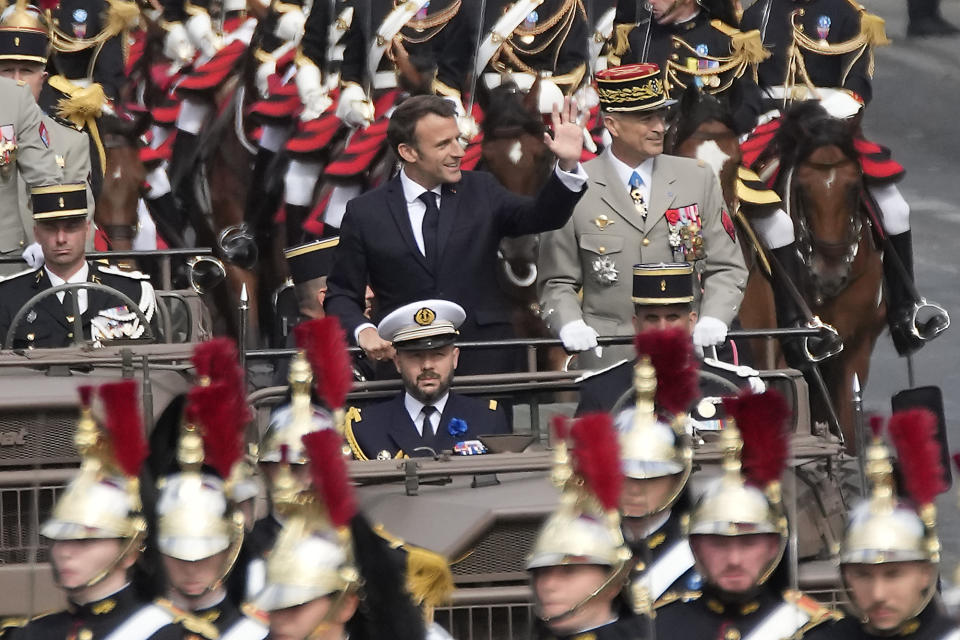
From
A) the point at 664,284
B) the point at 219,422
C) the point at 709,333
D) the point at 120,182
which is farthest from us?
the point at 120,182

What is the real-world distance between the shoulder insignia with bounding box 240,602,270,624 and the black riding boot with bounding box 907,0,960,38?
19.8 m

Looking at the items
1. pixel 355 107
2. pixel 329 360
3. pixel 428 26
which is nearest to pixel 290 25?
pixel 355 107

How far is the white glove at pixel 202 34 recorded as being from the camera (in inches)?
723

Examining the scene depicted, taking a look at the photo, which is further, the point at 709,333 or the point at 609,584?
the point at 709,333

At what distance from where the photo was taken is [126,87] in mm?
18078

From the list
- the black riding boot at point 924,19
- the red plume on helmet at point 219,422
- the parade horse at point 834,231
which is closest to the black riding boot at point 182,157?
the parade horse at point 834,231

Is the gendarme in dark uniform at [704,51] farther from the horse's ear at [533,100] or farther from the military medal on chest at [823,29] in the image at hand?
the horse's ear at [533,100]

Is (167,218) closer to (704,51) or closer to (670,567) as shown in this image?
(704,51)

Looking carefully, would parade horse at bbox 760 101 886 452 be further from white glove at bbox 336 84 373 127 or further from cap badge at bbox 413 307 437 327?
cap badge at bbox 413 307 437 327

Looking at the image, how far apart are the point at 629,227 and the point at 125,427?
12.3 feet

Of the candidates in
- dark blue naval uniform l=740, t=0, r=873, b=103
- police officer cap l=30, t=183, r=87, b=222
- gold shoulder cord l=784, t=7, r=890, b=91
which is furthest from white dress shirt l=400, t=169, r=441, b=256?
gold shoulder cord l=784, t=7, r=890, b=91

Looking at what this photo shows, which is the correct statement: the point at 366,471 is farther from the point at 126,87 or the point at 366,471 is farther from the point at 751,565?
the point at 126,87

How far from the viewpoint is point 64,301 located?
11.0 m

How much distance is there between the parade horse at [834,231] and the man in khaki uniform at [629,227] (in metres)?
3.81
